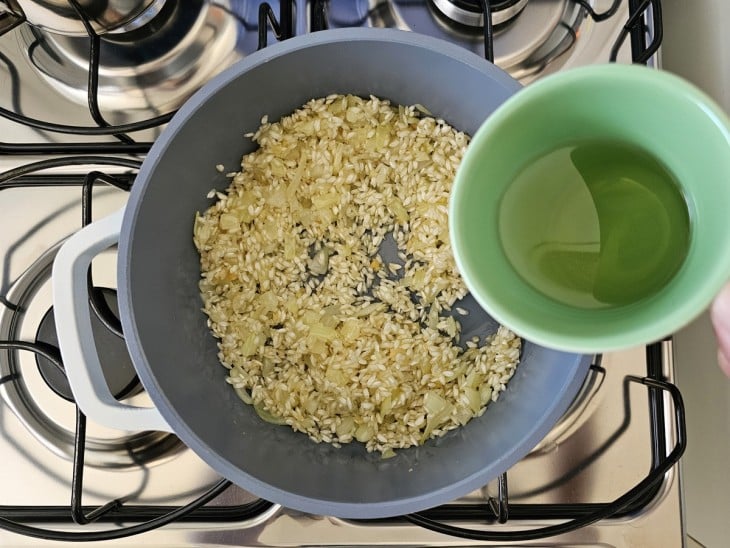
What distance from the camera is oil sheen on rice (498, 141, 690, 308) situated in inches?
22.1

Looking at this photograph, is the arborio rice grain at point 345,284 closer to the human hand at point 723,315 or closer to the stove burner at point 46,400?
the stove burner at point 46,400

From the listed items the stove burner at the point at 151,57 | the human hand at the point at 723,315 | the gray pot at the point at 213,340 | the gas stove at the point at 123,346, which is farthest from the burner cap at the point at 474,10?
the human hand at the point at 723,315

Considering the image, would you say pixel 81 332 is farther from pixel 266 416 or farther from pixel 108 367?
pixel 266 416

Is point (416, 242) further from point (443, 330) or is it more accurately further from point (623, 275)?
point (623, 275)

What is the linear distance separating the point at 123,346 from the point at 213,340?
10cm

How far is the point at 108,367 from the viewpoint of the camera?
2.56ft

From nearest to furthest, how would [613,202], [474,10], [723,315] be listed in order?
[723,315], [613,202], [474,10]

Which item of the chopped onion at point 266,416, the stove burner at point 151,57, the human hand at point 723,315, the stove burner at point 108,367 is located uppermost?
the stove burner at point 151,57

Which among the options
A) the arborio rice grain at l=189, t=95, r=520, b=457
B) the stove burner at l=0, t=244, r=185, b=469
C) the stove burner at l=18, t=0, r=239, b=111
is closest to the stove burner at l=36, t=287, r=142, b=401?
the stove burner at l=0, t=244, r=185, b=469

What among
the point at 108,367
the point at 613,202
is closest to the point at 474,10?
the point at 613,202

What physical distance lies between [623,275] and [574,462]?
298mm

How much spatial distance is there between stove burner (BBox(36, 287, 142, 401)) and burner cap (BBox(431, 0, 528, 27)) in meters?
0.52

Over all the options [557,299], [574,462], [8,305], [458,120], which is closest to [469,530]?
[574,462]

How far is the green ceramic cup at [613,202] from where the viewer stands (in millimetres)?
458
